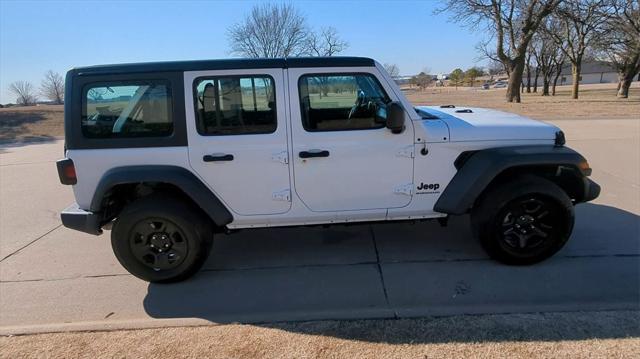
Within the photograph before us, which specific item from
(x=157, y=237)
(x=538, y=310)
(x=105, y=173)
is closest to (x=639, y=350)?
(x=538, y=310)

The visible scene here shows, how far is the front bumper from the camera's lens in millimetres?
3529

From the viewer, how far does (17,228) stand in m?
5.34

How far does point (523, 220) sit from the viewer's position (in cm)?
362

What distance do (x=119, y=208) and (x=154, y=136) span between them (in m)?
0.89

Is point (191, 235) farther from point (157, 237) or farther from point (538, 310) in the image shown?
point (538, 310)

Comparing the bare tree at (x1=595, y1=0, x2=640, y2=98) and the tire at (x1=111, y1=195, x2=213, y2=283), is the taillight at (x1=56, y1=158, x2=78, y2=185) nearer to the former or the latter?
the tire at (x1=111, y1=195, x2=213, y2=283)

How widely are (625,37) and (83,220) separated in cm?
3631

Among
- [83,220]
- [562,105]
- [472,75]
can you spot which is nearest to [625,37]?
[562,105]

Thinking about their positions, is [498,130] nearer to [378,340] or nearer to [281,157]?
[281,157]

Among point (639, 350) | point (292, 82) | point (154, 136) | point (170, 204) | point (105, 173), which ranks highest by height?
point (292, 82)

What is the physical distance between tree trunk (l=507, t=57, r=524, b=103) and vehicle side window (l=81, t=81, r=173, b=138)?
29.4 m

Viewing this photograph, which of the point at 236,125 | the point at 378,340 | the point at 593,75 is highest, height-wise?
the point at 593,75

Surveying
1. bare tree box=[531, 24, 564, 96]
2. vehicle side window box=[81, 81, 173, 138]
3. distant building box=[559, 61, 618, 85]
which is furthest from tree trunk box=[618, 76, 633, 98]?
distant building box=[559, 61, 618, 85]

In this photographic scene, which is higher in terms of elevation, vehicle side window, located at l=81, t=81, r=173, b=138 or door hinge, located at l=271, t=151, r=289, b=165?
vehicle side window, located at l=81, t=81, r=173, b=138
